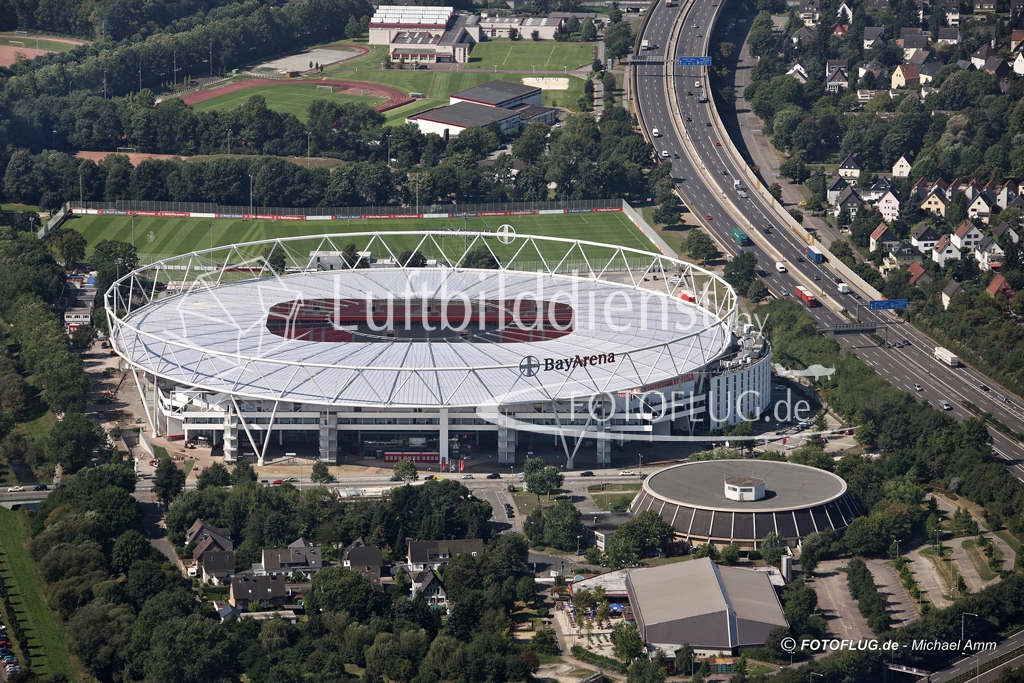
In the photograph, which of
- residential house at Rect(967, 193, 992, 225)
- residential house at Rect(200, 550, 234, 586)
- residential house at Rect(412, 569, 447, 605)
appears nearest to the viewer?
residential house at Rect(412, 569, 447, 605)

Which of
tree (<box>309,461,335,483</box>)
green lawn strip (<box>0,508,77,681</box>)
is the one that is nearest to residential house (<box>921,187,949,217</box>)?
tree (<box>309,461,335,483</box>)

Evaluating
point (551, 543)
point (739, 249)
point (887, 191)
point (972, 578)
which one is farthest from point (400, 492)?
point (887, 191)

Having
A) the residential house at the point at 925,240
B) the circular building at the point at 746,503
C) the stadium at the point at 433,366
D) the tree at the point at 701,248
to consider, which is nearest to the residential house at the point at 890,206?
the residential house at the point at 925,240

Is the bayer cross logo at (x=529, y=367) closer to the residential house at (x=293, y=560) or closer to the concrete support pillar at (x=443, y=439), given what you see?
the concrete support pillar at (x=443, y=439)

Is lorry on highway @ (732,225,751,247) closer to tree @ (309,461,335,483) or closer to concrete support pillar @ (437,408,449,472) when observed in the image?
concrete support pillar @ (437,408,449,472)

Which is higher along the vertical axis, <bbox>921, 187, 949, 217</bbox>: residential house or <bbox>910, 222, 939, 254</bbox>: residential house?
<bbox>921, 187, 949, 217</bbox>: residential house

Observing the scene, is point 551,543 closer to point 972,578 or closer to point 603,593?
point 603,593

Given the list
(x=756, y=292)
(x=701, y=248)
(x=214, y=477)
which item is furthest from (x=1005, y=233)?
(x=214, y=477)

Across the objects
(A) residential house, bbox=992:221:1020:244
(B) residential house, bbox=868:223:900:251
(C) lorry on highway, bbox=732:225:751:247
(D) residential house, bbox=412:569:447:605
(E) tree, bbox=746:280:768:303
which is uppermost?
(A) residential house, bbox=992:221:1020:244
